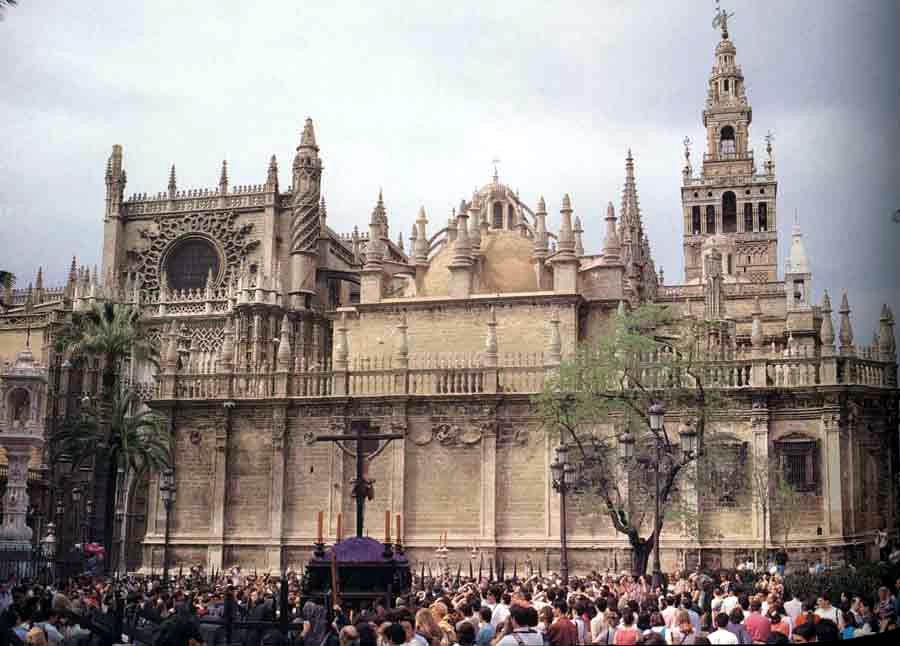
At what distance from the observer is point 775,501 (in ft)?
114

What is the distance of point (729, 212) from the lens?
87750mm

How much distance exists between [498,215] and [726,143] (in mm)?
40976

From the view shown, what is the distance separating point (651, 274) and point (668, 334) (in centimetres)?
2462

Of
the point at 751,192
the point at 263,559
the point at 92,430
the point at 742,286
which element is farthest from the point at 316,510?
the point at 751,192

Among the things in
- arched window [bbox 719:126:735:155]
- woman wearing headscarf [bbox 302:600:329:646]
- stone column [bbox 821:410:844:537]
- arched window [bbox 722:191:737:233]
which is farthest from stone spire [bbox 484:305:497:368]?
arched window [bbox 719:126:735:155]

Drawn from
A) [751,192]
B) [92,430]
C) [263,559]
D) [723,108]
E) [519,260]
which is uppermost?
[723,108]

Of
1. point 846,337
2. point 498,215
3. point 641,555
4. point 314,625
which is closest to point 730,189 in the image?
point 498,215

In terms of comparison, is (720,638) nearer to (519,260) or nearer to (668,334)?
(668,334)

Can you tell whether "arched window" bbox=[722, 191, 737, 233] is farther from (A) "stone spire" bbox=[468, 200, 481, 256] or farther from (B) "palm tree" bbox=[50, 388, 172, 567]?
(B) "palm tree" bbox=[50, 388, 172, 567]

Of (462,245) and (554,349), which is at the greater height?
(462,245)

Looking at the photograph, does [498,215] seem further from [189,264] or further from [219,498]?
[219,498]

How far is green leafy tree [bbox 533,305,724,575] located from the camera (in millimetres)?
32500

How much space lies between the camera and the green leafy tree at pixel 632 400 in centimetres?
3250

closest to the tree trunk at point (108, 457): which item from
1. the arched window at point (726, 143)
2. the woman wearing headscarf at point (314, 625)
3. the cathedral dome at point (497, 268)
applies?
the cathedral dome at point (497, 268)
